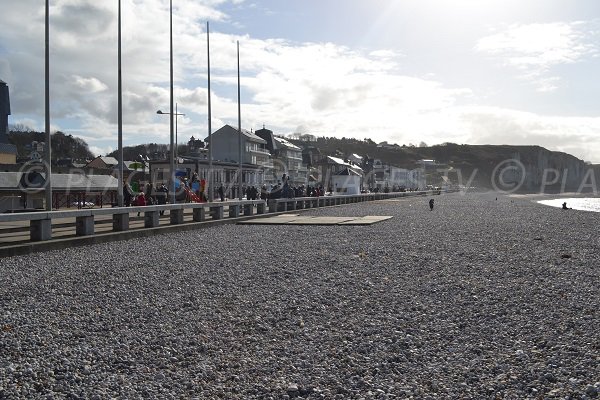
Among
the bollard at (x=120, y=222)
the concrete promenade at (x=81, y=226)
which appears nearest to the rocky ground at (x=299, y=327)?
the concrete promenade at (x=81, y=226)

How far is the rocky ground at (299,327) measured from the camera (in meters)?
5.19

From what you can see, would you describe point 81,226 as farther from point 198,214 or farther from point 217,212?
point 217,212

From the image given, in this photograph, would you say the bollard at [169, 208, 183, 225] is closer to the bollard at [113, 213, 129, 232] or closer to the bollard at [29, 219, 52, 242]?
the bollard at [113, 213, 129, 232]

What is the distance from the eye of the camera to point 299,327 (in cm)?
720

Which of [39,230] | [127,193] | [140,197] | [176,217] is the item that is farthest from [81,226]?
[127,193]

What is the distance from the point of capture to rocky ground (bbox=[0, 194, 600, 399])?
519 cm

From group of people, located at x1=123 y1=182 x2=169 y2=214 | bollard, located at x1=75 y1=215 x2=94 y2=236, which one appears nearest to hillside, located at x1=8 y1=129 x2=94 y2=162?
group of people, located at x1=123 y1=182 x2=169 y2=214

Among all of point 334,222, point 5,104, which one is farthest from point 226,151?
point 334,222

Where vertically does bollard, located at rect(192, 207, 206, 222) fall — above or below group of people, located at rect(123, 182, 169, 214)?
below

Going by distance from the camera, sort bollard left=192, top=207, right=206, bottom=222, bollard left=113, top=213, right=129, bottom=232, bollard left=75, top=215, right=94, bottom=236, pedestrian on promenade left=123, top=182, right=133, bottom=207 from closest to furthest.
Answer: bollard left=75, top=215, right=94, bottom=236
bollard left=113, top=213, right=129, bottom=232
bollard left=192, top=207, right=206, bottom=222
pedestrian on promenade left=123, top=182, right=133, bottom=207

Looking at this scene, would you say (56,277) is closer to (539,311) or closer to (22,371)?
(22,371)

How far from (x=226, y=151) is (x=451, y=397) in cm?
10301

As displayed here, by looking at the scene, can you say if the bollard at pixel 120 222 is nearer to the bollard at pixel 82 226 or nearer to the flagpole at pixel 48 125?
the flagpole at pixel 48 125

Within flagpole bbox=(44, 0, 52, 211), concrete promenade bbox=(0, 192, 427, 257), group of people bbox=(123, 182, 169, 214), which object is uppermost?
flagpole bbox=(44, 0, 52, 211)
